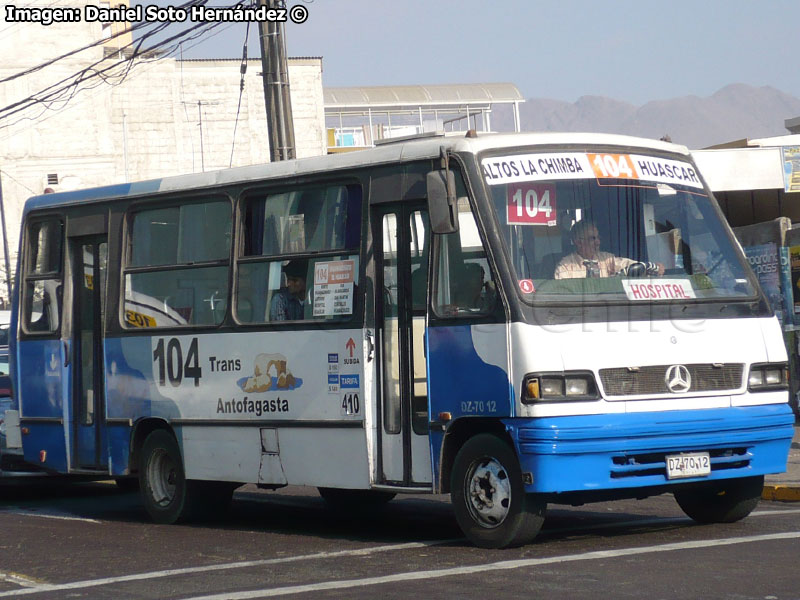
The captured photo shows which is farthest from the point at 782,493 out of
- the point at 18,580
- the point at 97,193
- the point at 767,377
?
the point at 97,193

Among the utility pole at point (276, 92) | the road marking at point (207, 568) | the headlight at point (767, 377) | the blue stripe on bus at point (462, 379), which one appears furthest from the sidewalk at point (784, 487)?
the utility pole at point (276, 92)

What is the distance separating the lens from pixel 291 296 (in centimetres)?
1058

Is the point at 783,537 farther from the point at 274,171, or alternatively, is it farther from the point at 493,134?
the point at 274,171

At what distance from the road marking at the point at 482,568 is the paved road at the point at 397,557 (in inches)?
0.5

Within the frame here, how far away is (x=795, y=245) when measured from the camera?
1816 cm

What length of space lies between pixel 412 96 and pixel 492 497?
71673 mm

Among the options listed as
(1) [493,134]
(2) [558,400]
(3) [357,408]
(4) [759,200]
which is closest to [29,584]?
(3) [357,408]

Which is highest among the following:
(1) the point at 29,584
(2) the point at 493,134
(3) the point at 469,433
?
(2) the point at 493,134

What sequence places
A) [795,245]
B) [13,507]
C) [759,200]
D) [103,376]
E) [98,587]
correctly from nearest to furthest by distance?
[98,587] < [103,376] < [13,507] < [795,245] < [759,200]

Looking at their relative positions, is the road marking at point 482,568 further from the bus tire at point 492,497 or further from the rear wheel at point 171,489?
the rear wheel at point 171,489

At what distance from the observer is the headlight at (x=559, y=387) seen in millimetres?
8609

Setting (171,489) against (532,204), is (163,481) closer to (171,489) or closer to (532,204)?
(171,489)

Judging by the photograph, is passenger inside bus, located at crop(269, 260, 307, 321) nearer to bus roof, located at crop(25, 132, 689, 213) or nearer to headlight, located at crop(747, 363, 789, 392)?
bus roof, located at crop(25, 132, 689, 213)

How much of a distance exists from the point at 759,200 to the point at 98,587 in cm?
1622
